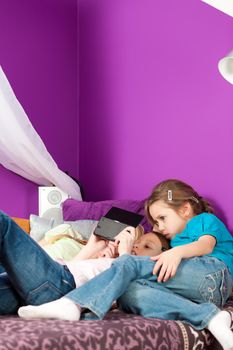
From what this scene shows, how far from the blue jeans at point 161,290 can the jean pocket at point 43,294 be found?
95 mm

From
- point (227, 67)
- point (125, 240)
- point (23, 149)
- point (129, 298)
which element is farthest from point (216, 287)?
point (23, 149)

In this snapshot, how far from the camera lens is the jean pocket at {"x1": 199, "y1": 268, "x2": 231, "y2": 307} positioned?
62.8 inches

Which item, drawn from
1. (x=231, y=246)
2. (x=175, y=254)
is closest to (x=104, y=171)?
(x=231, y=246)

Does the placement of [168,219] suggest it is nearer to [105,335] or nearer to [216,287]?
[216,287]

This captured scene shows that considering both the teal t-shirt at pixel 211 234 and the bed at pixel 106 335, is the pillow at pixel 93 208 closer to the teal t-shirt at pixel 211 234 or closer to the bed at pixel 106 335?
the teal t-shirt at pixel 211 234

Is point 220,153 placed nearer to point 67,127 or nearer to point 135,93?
point 135,93

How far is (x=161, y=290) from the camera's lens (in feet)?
5.14

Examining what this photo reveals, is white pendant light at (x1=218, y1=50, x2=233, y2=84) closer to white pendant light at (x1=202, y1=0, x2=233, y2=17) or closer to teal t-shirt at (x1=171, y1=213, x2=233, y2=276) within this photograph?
white pendant light at (x1=202, y1=0, x2=233, y2=17)

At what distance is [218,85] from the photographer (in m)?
2.28

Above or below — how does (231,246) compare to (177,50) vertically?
below

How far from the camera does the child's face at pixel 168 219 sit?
204cm

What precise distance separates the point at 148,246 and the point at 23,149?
99cm

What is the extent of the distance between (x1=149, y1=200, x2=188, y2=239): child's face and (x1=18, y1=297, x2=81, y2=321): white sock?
705 mm

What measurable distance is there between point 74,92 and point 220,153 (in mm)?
1383
